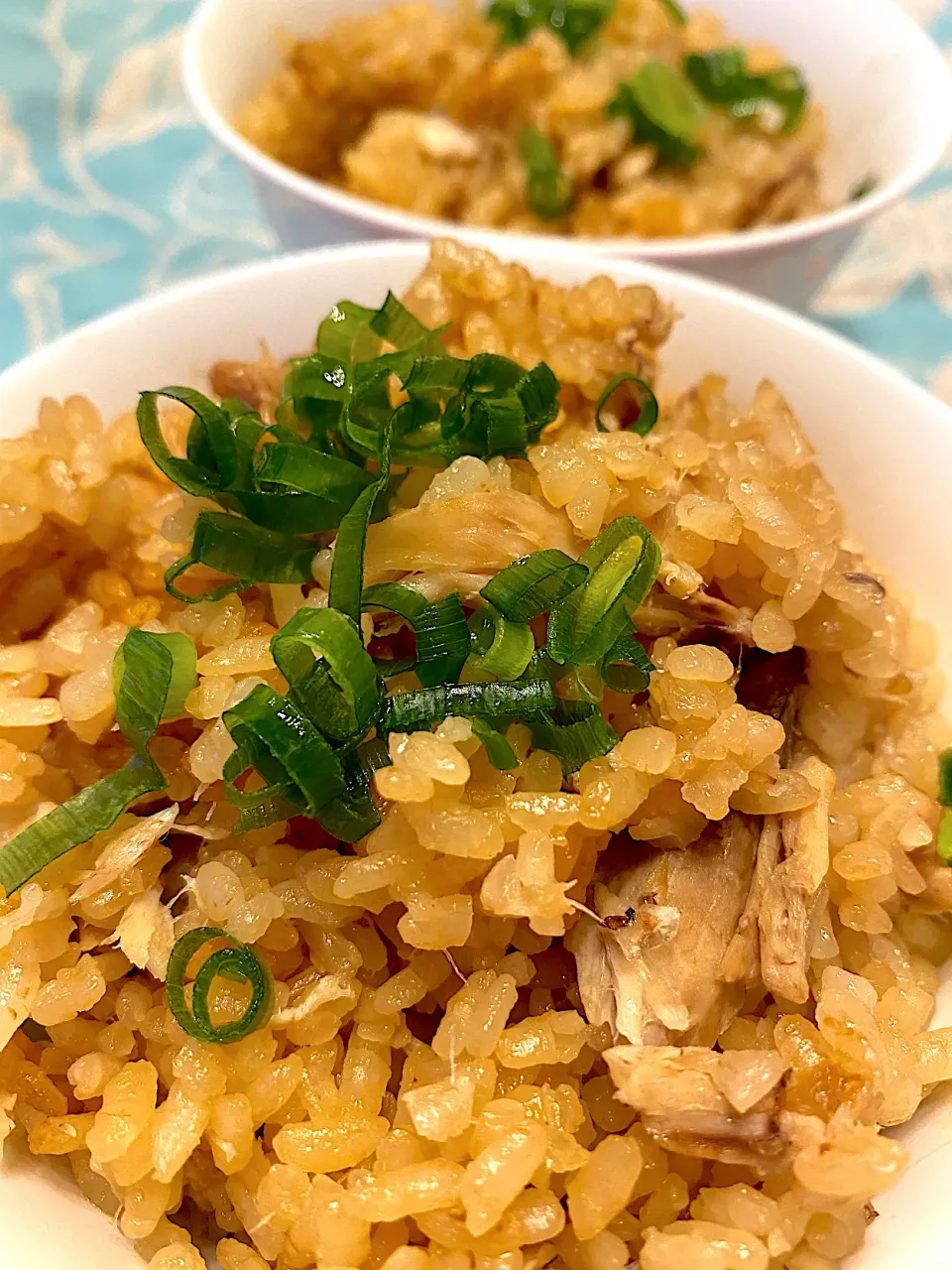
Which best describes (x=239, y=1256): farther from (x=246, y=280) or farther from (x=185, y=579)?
(x=246, y=280)

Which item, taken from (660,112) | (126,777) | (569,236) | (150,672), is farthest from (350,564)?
(660,112)

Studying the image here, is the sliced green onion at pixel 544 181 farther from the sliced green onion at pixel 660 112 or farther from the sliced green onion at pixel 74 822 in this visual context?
the sliced green onion at pixel 74 822

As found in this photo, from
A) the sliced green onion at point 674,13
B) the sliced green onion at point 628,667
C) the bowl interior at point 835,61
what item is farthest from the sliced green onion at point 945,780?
the sliced green onion at point 674,13

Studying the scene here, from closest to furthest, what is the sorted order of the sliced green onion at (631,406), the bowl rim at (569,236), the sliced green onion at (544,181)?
the sliced green onion at (631,406), the bowl rim at (569,236), the sliced green onion at (544,181)

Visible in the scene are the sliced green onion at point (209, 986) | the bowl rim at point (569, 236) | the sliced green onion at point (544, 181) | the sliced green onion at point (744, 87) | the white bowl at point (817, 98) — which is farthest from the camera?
the sliced green onion at point (744, 87)

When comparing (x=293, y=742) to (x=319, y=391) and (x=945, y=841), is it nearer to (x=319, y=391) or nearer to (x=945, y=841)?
(x=319, y=391)

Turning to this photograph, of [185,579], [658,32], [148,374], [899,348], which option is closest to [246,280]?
[148,374]

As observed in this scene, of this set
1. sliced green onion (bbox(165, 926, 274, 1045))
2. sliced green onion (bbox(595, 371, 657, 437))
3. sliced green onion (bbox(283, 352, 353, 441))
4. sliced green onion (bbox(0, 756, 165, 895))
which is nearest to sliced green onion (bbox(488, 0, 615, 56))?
sliced green onion (bbox(595, 371, 657, 437))
